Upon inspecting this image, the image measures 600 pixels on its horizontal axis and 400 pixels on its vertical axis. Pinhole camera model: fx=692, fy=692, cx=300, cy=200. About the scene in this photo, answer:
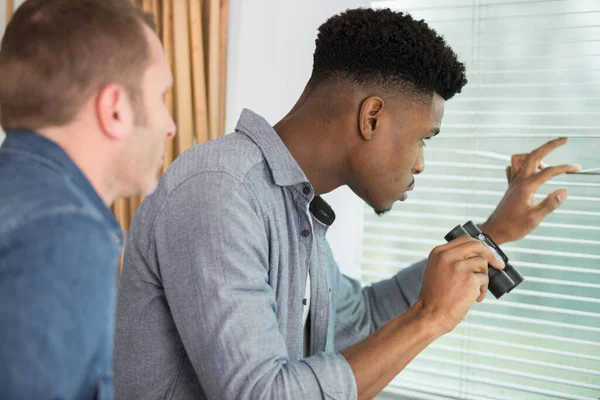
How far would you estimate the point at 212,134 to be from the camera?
2225 mm

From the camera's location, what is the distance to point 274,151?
1.23m

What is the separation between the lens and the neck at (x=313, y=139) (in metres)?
1.27

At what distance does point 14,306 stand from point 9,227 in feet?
0.25

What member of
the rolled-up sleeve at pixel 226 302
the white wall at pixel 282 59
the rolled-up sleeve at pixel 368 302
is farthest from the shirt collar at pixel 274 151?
the white wall at pixel 282 59

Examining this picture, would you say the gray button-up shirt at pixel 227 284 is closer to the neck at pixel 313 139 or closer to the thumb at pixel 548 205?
the neck at pixel 313 139

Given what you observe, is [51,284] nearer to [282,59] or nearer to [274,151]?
[274,151]

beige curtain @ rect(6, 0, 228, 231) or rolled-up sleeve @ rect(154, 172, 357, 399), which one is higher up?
beige curtain @ rect(6, 0, 228, 231)

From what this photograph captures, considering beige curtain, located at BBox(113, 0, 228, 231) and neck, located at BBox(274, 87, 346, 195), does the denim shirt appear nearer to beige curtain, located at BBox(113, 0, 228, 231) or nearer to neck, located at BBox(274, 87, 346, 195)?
neck, located at BBox(274, 87, 346, 195)

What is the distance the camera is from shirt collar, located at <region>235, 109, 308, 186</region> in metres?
1.21

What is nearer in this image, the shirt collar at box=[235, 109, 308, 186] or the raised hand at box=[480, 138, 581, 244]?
the shirt collar at box=[235, 109, 308, 186]

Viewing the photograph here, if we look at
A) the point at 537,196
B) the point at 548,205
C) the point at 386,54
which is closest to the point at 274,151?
the point at 386,54

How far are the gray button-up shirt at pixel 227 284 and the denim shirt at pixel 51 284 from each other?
33 cm

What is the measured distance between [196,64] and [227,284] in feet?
4.33

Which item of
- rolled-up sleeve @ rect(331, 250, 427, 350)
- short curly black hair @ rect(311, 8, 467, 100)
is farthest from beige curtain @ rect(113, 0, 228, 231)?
short curly black hair @ rect(311, 8, 467, 100)
